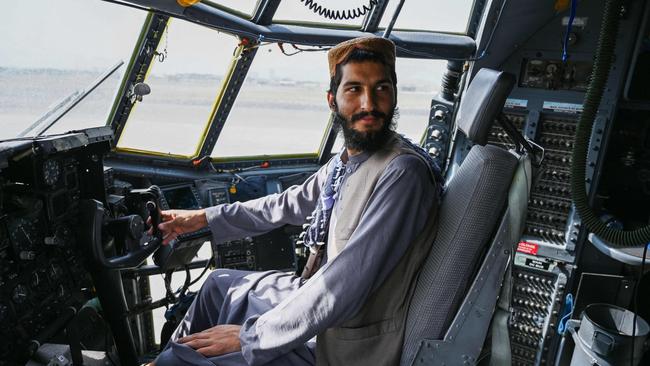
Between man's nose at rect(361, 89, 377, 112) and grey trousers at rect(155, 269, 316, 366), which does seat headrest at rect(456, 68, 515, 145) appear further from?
grey trousers at rect(155, 269, 316, 366)

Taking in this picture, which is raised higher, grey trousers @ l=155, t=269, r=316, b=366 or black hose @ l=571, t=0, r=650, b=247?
black hose @ l=571, t=0, r=650, b=247

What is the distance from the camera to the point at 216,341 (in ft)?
4.58

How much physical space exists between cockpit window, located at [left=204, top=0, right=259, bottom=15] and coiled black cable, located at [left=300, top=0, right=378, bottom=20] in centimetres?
35

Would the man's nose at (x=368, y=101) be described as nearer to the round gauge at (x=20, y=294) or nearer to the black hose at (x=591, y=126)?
the black hose at (x=591, y=126)

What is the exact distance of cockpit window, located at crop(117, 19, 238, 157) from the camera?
9.48 ft

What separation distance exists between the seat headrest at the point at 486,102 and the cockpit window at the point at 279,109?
200cm

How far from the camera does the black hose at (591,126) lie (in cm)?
179

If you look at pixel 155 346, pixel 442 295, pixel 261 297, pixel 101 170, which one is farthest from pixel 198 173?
pixel 442 295

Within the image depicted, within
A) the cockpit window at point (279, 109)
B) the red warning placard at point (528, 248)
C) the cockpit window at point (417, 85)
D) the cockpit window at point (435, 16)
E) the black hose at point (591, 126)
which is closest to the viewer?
the black hose at point (591, 126)

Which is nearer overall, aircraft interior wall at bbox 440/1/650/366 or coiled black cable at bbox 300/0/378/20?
aircraft interior wall at bbox 440/1/650/366

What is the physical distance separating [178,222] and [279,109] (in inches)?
83.8

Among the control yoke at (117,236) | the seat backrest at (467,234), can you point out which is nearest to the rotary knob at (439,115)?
the seat backrest at (467,234)

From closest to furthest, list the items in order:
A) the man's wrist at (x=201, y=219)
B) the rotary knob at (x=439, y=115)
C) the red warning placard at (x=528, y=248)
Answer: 1. the man's wrist at (x=201, y=219)
2. the red warning placard at (x=528, y=248)
3. the rotary knob at (x=439, y=115)

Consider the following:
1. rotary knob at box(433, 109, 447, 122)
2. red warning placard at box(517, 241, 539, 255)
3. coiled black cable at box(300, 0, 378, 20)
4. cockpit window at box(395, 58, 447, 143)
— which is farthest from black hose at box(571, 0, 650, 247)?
cockpit window at box(395, 58, 447, 143)
